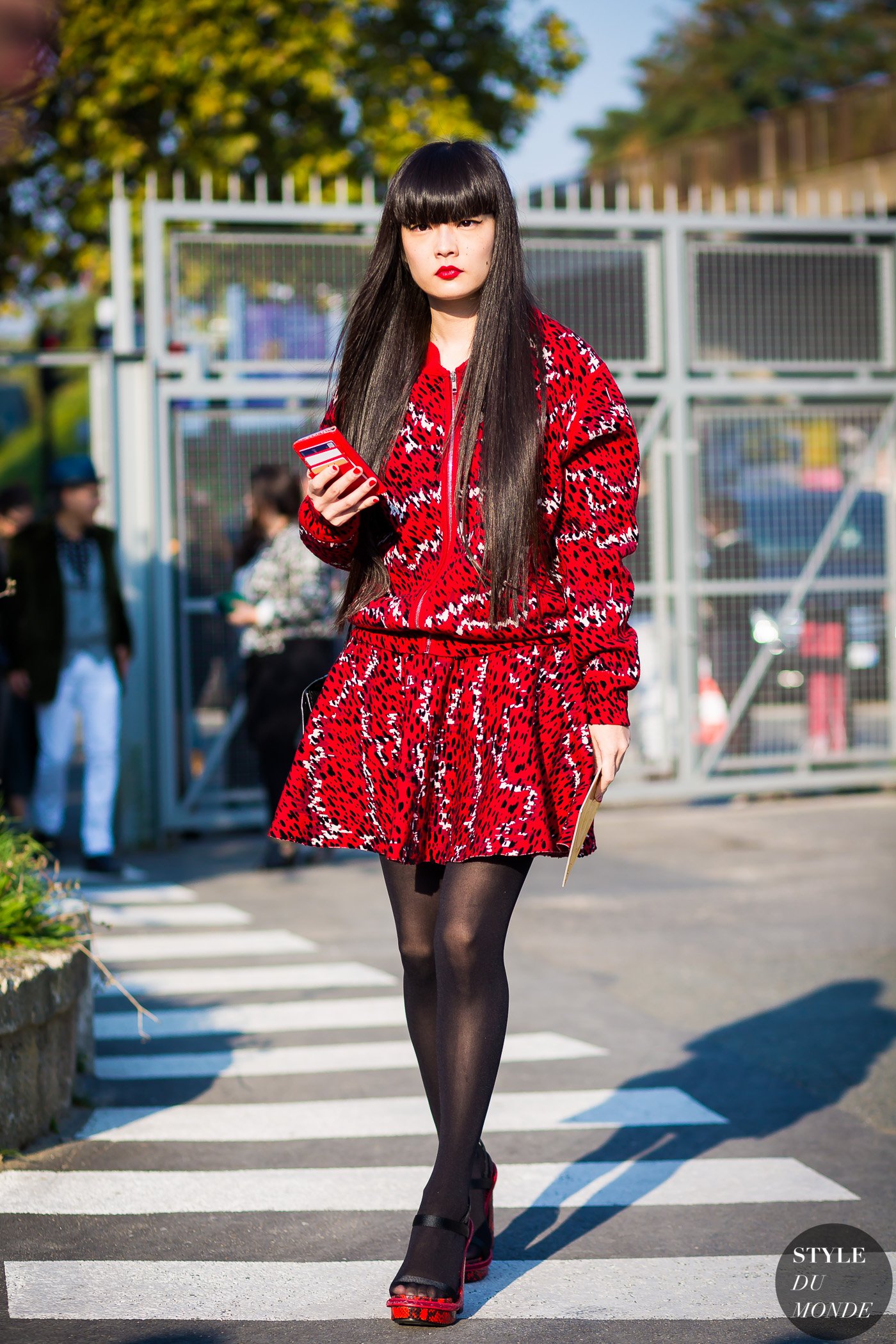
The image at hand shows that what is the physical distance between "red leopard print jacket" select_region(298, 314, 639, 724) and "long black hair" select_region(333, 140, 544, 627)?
0.09 feet

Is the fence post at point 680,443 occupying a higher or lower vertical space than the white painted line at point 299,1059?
higher

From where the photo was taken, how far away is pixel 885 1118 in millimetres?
4262

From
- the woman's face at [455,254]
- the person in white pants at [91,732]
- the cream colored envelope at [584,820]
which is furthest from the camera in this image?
the person in white pants at [91,732]

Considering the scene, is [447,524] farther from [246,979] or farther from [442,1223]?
[246,979]

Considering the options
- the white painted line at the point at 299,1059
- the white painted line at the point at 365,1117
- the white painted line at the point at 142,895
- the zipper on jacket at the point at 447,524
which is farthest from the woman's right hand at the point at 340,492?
the white painted line at the point at 142,895

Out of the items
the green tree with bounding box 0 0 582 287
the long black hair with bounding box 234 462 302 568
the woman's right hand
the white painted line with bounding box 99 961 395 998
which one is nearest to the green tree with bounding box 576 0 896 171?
the green tree with bounding box 0 0 582 287

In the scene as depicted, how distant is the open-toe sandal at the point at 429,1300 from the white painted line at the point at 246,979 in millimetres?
2879

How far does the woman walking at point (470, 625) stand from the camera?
115 inches

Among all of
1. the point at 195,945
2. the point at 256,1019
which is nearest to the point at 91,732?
the point at 195,945

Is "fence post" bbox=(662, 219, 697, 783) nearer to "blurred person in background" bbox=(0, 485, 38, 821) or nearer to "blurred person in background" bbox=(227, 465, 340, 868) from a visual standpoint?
"blurred person in background" bbox=(227, 465, 340, 868)

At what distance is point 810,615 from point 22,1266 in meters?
8.01

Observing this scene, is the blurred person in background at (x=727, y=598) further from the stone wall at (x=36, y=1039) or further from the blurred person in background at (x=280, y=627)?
the stone wall at (x=36, y=1039)

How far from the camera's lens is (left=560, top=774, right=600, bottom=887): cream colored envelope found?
2898mm

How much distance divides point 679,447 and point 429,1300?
25.5 ft
